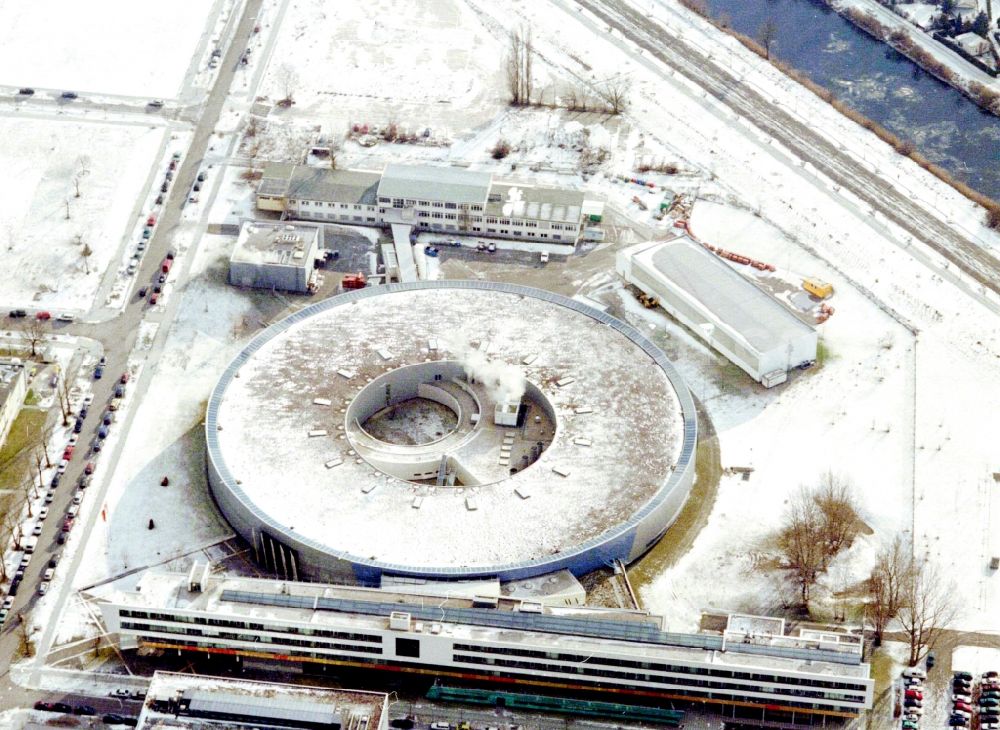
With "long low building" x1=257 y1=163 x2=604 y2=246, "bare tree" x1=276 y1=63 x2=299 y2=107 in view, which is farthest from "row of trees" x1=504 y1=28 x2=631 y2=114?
"bare tree" x1=276 y1=63 x2=299 y2=107

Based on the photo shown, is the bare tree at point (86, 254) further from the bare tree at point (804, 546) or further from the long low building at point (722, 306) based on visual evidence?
the bare tree at point (804, 546)

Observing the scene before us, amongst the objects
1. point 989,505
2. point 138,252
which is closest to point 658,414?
point 989,505

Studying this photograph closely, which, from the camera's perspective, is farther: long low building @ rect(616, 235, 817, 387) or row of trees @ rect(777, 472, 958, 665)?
long low building @ rect(616, 235, 817, 387)

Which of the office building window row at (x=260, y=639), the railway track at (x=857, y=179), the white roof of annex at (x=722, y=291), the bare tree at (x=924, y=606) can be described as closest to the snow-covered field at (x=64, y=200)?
the office building window row at (x=260, y=639)

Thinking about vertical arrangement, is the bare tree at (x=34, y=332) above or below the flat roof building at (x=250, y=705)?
below

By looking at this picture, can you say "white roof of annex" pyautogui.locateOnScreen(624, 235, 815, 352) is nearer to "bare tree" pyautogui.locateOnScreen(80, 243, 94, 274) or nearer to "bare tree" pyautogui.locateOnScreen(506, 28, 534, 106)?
"bare tree" pyautogui.locateOnScreen(506, 28, 534, 106)

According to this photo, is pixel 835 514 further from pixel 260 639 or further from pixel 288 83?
pixel 288 83
